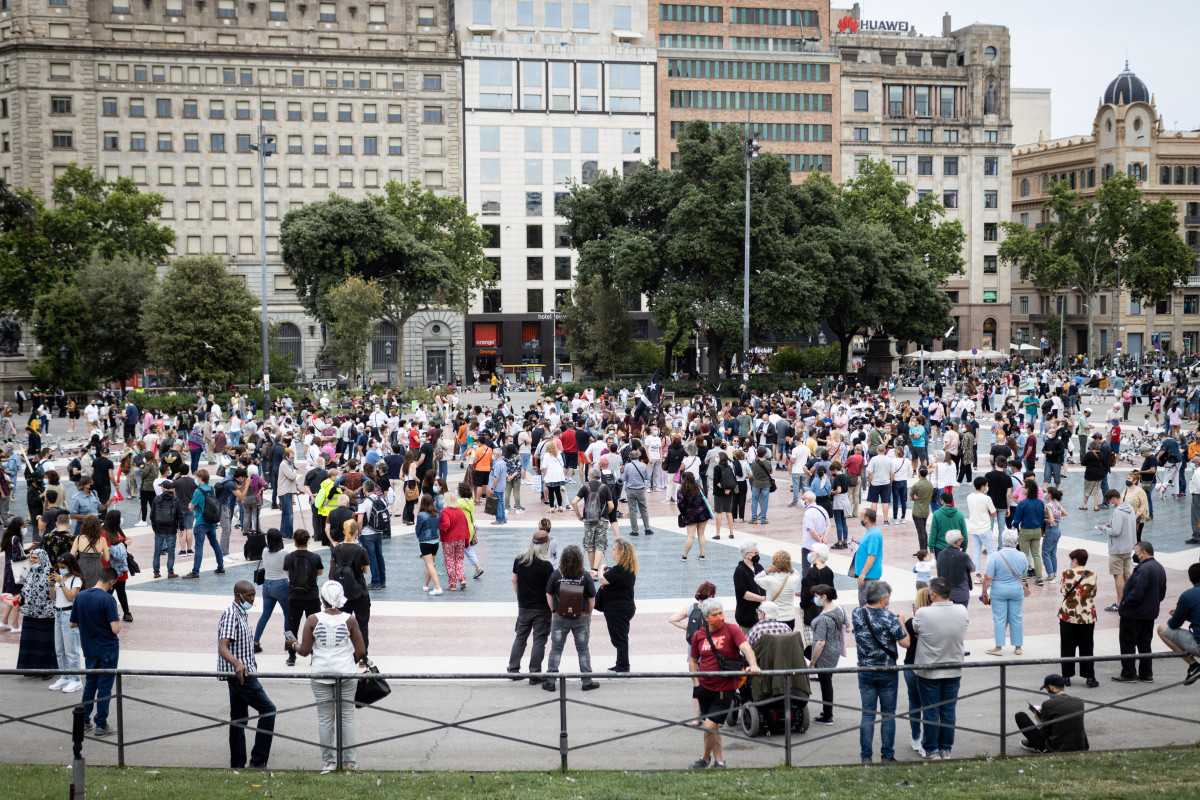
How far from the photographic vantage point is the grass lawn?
781 cm

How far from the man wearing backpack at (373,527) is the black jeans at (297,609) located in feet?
8.49

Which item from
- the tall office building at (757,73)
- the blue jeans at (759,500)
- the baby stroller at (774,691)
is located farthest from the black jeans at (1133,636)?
the tall office building at (757,73)

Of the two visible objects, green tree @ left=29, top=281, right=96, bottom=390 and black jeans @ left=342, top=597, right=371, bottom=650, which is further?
green tree @ left=29, top=281, right=96, bottom=390

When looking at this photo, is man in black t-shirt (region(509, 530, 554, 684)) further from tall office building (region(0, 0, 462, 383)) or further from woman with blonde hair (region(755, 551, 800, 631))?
tall office building (region(0, 0, 462, 383))

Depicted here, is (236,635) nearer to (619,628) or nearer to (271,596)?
(271,596)

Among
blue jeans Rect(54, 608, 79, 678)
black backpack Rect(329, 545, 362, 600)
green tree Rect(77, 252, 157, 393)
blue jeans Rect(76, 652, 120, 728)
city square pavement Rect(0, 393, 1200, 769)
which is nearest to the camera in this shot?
city square pavement Rect(0, 393, 1200, 769)

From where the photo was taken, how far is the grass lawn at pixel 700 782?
781cm

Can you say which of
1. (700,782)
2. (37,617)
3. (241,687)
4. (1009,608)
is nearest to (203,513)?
(37,617)

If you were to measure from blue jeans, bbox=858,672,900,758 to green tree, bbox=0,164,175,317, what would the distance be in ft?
195

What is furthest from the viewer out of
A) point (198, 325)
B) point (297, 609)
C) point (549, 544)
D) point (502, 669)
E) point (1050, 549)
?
point (198, 325)

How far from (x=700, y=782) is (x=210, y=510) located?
10.4m

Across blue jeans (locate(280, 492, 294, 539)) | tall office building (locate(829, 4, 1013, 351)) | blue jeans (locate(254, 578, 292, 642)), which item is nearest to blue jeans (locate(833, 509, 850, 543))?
blue jeans (locate(254, 578, 292, 642))

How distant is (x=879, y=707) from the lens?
9.11 m

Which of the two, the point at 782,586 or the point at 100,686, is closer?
the point at 100,686
